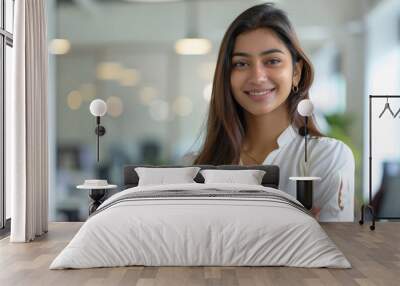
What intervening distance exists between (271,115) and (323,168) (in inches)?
34.2

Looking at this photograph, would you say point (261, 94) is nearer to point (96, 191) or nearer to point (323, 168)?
point (323, 168)

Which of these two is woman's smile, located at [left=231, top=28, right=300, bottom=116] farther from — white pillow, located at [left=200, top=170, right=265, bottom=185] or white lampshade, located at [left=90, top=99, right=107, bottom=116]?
white lampshade, located at [left=90, top=99, right=107, bottom=116]

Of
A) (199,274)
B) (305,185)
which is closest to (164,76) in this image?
(305,185)

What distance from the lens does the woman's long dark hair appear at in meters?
7.04

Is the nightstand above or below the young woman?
below

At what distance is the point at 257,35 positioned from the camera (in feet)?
23.0

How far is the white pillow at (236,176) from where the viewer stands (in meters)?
6.38

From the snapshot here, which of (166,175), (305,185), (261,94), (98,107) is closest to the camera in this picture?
(166,175)

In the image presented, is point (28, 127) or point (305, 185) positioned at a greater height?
point (28, 127)

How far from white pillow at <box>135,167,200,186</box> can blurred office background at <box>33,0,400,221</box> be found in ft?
1.79

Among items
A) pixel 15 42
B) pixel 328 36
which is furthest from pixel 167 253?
pixel 328 36

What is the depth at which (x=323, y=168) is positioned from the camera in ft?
23.3

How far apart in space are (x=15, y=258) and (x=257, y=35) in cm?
370

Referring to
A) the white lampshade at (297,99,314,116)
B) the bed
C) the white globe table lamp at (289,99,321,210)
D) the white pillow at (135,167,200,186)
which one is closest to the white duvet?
the bed
